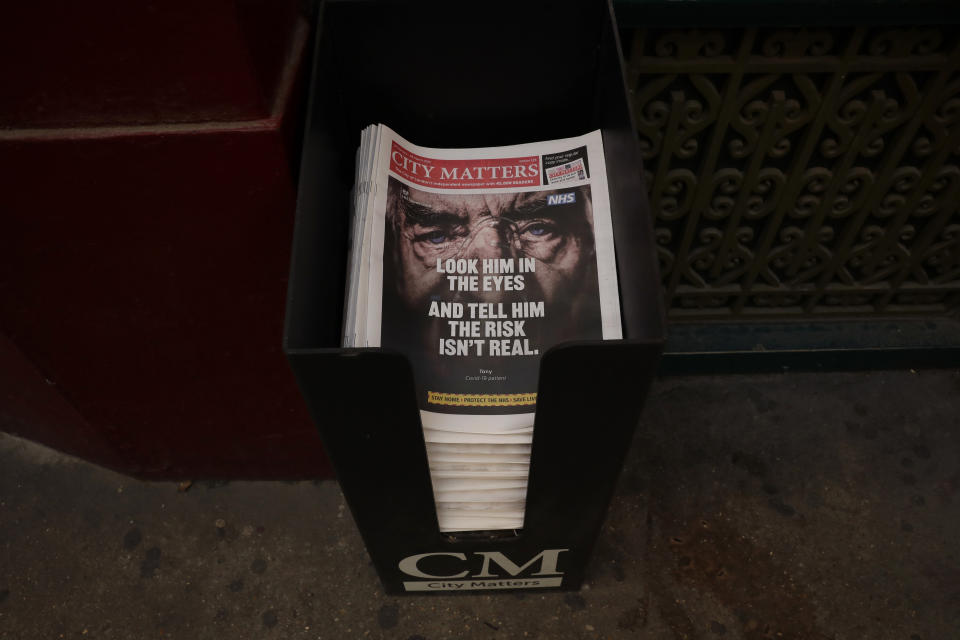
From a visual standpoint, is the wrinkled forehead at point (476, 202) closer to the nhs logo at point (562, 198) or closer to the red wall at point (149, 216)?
the nhs logo at point (562, 198)

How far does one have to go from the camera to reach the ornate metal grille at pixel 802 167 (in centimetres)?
99

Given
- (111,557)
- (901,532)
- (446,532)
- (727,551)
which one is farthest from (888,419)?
(111,557)

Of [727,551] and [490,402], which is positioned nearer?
[490,402]

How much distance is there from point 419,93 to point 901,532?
120 cm

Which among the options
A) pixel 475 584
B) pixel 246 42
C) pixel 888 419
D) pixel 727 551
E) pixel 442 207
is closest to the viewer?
pixel 246 42

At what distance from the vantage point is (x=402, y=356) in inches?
21.0

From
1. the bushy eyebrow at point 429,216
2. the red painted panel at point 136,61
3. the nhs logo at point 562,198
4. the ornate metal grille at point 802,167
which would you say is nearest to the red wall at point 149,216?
the red painted panel at point 136,61

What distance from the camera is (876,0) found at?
881 millimetres

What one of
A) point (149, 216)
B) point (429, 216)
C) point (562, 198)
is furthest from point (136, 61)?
point (562, 198)

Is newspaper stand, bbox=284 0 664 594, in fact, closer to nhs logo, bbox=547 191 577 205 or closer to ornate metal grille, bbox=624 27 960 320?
nhs logo, bbox=547 191 577 205

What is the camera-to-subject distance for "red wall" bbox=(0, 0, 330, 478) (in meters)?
0.63

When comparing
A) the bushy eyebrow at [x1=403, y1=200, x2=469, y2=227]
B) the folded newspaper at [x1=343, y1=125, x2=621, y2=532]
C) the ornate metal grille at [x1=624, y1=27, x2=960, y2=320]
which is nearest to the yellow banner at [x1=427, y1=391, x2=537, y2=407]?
the folded newspaper at [x1=343, y1=125, x2=621, y2=532]

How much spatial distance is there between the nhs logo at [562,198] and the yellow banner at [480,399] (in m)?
0.24

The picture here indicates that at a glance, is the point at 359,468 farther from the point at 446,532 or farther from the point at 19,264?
the point at 19,264
